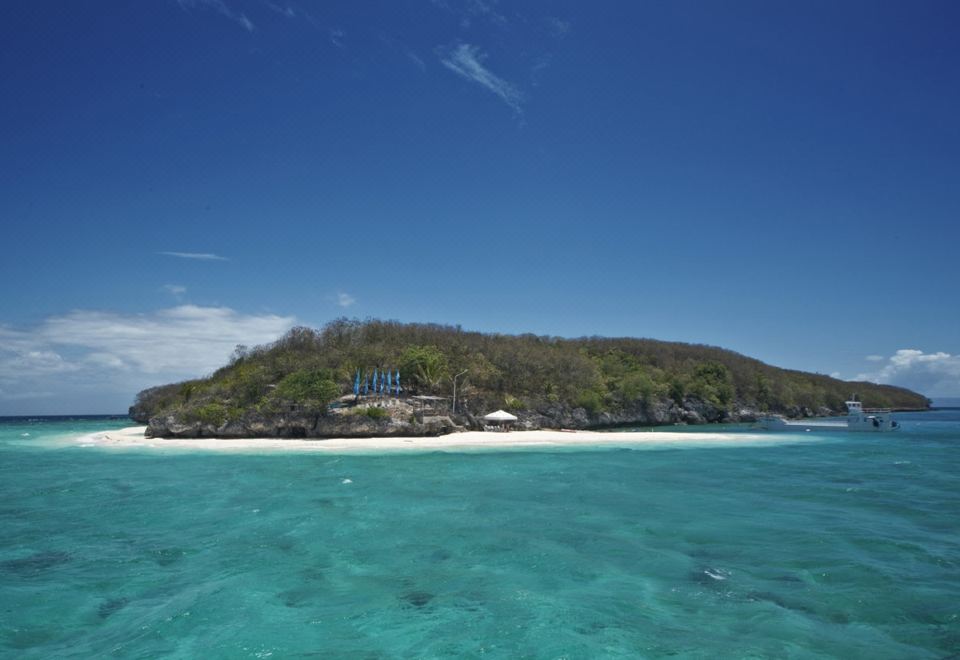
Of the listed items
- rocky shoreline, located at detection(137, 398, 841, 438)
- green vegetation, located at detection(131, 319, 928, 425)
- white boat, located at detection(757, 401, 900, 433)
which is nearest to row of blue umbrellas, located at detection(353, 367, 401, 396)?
green vegetation, located at detection(131, 319, 928, 425)

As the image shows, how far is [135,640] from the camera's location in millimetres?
8914

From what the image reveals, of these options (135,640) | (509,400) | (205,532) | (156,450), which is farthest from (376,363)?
(135,640)

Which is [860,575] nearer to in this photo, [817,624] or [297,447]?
[817,624]

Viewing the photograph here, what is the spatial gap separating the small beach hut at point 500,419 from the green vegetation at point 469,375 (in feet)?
11.7

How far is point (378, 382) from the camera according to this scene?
6481 cm

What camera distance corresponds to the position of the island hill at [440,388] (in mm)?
57219

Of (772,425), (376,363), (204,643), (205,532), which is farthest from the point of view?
(772,425)

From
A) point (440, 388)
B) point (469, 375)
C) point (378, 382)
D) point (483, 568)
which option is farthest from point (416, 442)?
point (483, 568)

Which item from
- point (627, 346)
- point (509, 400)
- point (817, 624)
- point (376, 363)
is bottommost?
point (817, 624)

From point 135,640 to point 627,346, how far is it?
379 feet

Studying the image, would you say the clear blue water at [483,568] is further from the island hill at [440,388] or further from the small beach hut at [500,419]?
the small beach hut at [500,419]

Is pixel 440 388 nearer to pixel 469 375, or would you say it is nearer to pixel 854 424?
pixel 469 375

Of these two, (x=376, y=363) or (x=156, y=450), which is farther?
(x=376, y=363)

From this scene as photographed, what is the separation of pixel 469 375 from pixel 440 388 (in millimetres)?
5027
